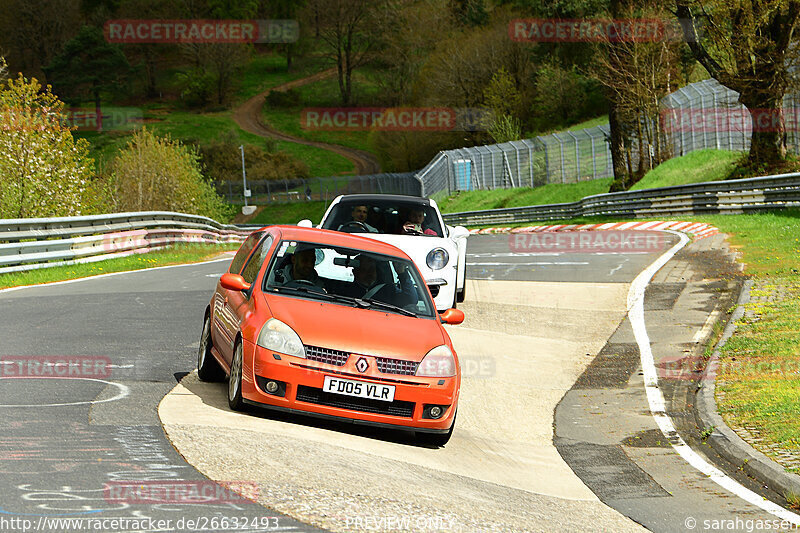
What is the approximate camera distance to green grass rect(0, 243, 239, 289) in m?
19.3

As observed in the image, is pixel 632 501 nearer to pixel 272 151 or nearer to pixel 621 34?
pixel 621 34

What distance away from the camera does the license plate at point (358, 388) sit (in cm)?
765

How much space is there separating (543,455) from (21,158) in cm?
2417

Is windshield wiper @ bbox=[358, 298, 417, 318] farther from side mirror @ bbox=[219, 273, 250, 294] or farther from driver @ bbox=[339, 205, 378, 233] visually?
driver @ bbox=[339, 205, 378, 233]

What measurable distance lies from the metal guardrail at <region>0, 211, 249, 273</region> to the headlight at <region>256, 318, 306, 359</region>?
13.1 metres

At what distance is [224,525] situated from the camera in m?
5.12

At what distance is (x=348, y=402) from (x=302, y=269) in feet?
5.36

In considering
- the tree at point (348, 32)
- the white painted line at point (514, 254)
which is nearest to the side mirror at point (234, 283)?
the white painted line at point (514, 254)

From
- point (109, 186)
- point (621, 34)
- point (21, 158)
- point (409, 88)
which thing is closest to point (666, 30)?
point (621, 34)

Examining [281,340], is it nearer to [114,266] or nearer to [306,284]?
[306,284]

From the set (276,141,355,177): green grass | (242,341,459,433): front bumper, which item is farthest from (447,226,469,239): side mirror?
(276,141,355,177): green grass

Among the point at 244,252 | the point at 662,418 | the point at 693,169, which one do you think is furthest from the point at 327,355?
the point at 693,169

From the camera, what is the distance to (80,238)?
75.0ft

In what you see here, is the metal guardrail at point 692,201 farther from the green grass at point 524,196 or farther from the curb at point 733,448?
the curb at point 733,448
